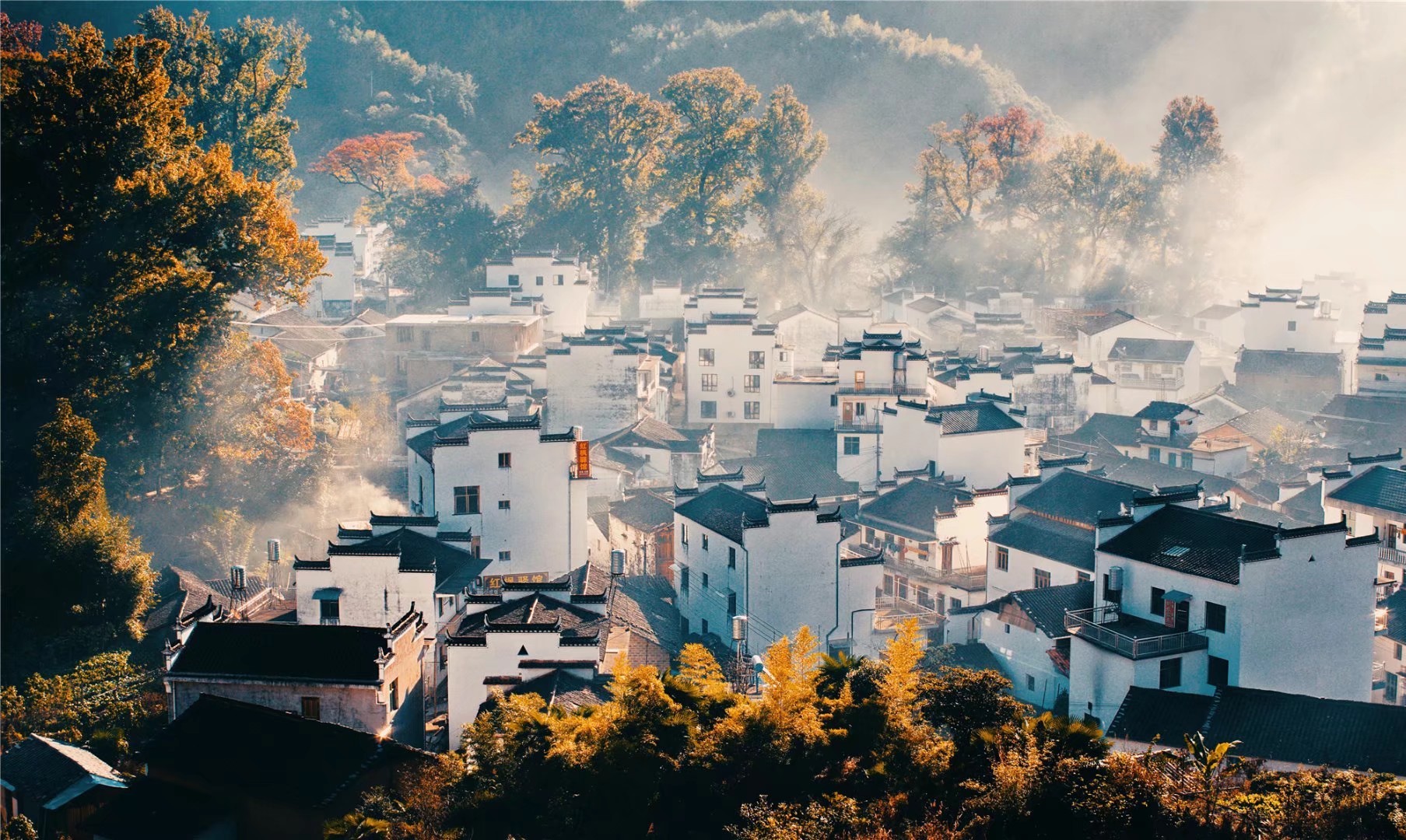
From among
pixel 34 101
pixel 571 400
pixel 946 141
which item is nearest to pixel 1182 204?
pixel 946 141

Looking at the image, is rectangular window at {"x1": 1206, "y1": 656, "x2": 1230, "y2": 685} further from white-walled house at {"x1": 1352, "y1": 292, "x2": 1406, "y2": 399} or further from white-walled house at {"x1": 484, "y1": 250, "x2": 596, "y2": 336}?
white-walled house at {"x1": 484, "y1": 250, "x2": 596, "y2": 336}

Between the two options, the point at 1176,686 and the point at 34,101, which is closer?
the point at 1176,686

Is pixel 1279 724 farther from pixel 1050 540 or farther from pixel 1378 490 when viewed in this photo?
pixel 1378 490

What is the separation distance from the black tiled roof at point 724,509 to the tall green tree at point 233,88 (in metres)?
22.6

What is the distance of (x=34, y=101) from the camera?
29.8 metres

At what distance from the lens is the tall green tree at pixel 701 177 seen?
65000 mm

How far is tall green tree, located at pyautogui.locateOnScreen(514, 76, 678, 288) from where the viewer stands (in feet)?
209

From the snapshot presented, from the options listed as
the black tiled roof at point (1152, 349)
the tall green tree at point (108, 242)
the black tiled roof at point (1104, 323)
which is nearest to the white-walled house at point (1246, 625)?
the tall green tree at point (108, 242)

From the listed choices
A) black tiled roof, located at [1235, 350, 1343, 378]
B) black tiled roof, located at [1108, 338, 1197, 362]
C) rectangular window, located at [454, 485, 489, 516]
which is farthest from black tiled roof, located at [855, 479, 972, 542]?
black tiled roof, located at [1235, 350, 1343, 378]

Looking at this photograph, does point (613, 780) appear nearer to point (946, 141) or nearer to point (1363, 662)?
point (1363, 662)

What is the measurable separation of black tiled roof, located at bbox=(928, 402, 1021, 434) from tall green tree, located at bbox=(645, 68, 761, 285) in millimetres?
27692

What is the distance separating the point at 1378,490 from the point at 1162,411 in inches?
438

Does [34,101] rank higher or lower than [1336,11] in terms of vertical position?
lower

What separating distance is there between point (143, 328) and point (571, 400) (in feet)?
54.7
